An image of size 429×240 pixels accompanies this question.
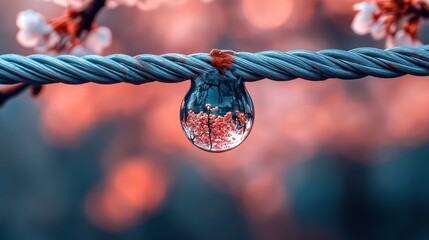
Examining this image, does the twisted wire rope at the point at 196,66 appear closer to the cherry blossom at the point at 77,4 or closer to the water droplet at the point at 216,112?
the water droplet at the point at 216,112

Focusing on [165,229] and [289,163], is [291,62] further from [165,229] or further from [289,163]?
[165,229]

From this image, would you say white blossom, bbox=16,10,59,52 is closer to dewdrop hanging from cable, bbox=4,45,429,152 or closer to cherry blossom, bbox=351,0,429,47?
cherry blossom, bbox=351,0,429,47

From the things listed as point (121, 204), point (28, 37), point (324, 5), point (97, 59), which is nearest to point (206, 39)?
point (324, 5)

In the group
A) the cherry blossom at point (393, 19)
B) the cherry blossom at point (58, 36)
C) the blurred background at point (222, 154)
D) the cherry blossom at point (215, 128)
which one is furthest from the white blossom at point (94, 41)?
the blurred background at point (222, 154)

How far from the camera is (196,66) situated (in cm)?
44

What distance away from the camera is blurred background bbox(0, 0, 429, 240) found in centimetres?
330

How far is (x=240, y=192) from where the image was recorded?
11.5 feet

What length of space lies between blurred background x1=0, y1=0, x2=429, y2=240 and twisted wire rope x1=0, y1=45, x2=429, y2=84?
2.81 m

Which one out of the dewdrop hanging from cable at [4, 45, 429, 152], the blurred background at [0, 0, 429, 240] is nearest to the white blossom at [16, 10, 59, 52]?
the dewdrop hanging from cable at [4, 45, 429, 152]

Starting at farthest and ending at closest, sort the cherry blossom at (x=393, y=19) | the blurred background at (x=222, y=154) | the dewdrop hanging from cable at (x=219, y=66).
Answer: the blurred background at (x=222, y=154), the cherry blossom at (x=393, y=19), the dewdrop hanging from cable at (x=219, y=66)

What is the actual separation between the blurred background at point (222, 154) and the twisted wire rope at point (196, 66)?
281 centimetres

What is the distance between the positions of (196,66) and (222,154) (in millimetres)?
2985

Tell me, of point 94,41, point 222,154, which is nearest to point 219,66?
point 94,41

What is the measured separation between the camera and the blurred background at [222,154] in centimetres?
330
